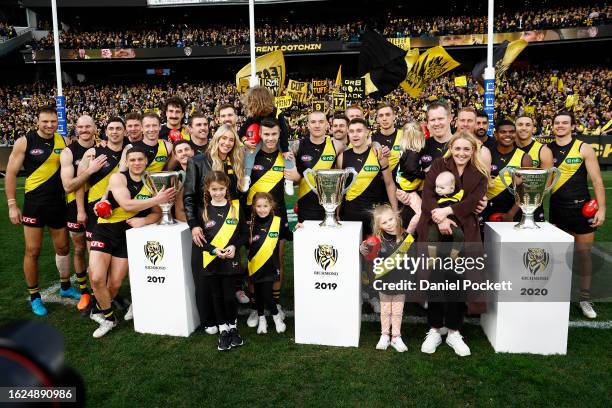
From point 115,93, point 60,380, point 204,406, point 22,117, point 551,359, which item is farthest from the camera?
point 115,93

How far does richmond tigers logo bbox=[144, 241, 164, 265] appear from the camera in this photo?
4.16m

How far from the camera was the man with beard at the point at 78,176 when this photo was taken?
4.57 meters

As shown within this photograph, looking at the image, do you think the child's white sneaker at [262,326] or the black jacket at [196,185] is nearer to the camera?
the black jacket at [196,185]

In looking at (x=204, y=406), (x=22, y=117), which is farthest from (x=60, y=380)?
(x=22, y=117)

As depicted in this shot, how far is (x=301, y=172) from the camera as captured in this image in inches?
187

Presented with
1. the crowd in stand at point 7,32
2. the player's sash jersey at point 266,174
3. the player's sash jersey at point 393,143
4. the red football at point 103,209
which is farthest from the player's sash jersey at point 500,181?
the crowd in stand at point 7,32

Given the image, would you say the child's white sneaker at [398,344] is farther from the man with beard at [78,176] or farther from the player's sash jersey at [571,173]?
the man with beard at [78,176]

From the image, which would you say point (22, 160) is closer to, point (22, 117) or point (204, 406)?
point (204, 406)

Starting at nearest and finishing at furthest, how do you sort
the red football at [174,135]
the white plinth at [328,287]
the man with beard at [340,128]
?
the white plinth at [328,287] → the man with beard at [340,128] → the red football at [174,135]

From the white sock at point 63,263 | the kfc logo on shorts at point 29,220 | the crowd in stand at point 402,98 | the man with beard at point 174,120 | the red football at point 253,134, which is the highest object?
the crowd in stand at point 402,98

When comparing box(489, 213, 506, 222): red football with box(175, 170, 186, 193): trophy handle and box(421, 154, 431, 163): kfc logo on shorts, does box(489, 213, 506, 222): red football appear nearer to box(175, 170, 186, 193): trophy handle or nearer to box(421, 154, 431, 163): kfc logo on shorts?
box(421, 154, 431, 163): kfc logo on shorts

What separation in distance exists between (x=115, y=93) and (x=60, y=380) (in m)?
33.6

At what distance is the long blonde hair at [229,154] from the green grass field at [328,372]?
4.78 ft

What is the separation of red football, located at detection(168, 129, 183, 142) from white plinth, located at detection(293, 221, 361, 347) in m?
2.19
